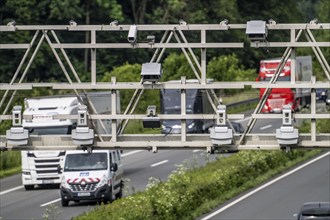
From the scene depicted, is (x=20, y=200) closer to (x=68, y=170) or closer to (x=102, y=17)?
(x=68, y=170)

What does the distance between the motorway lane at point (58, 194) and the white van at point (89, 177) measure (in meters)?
0.53

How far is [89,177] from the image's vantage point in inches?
1705

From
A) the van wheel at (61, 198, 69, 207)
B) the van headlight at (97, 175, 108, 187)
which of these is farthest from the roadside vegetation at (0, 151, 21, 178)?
the van headlight at (97, 175, 108, 187)

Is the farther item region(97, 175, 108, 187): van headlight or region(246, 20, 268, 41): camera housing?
region(97, 175, 108, 187): van headlight

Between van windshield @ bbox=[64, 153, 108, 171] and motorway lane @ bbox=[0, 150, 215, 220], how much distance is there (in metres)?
1.44

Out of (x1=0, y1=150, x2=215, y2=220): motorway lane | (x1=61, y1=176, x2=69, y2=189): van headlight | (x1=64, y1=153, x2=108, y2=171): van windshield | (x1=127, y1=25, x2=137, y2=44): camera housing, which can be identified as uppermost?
(x1=127, y1=25, x2=137, y2=44): camera housing

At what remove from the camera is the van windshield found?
143 feet

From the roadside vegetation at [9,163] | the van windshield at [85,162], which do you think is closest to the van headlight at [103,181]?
the van windshield at [85,162]

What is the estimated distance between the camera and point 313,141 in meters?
26.7

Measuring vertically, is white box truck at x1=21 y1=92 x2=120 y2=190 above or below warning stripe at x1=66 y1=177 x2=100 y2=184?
above

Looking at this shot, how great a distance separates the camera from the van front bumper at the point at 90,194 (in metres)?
43.2

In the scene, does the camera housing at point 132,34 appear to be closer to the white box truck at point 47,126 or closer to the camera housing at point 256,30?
the camera housing at point 256,30

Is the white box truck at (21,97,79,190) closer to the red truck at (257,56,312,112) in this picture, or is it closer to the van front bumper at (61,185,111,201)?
the van front bumper at (61,185,111,201)

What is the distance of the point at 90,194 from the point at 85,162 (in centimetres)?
128
